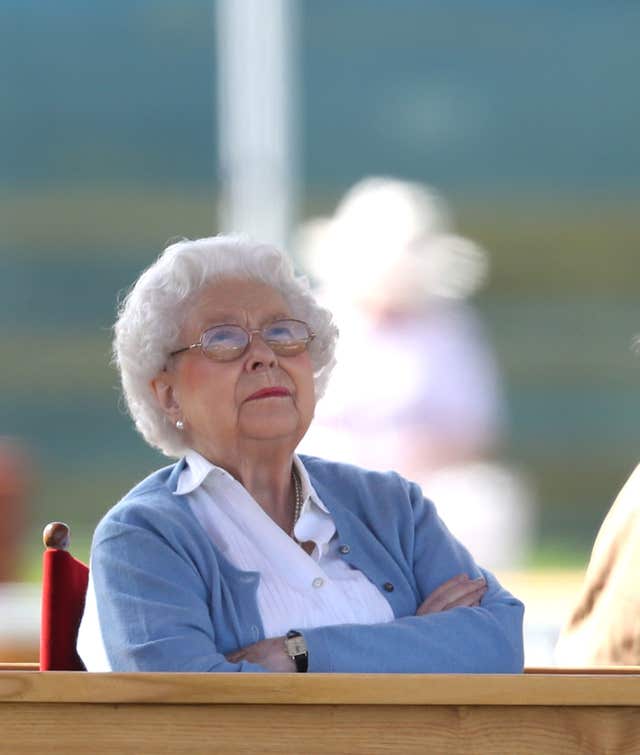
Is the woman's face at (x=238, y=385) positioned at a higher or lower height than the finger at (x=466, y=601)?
higher

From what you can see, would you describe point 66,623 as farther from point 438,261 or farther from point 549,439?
point 549,439

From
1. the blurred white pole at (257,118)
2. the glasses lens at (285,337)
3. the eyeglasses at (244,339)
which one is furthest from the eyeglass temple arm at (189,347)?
the blurred white pole at (257,118)

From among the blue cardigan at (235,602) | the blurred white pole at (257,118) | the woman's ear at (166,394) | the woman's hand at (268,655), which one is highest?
the blurred white pole at (257,118)

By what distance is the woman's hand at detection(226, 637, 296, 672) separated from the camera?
2.42 metres

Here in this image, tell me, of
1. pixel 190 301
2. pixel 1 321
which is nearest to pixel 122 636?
pixel 190 301

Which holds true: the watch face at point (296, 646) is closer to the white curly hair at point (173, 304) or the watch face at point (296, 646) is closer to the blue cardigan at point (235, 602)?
the blue cardigan at point (235, 602)

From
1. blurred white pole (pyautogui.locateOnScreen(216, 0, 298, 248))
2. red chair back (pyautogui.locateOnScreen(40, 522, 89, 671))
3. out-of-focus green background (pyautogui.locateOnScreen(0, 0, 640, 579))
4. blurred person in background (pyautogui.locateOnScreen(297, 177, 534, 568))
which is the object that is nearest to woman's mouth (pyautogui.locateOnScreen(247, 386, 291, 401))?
red chair back (pyautogui.locateOnScreen(40, 522, 89, 671))

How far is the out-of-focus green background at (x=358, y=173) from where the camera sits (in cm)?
917

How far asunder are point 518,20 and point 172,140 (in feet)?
6.80

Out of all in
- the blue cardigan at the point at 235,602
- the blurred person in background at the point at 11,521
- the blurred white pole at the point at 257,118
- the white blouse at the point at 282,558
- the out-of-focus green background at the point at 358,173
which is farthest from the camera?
the out-of-focus green background at the point at 358,173

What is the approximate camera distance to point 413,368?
15.8 ft

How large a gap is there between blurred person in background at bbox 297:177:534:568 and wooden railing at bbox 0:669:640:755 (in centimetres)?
246

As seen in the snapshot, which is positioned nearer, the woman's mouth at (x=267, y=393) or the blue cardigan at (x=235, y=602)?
the blue cardigan at (x=235, y=602)

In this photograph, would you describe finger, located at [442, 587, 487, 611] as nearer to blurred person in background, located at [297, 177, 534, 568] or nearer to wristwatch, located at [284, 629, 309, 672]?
wristwatch, located at [284, 629, 309, 672]
